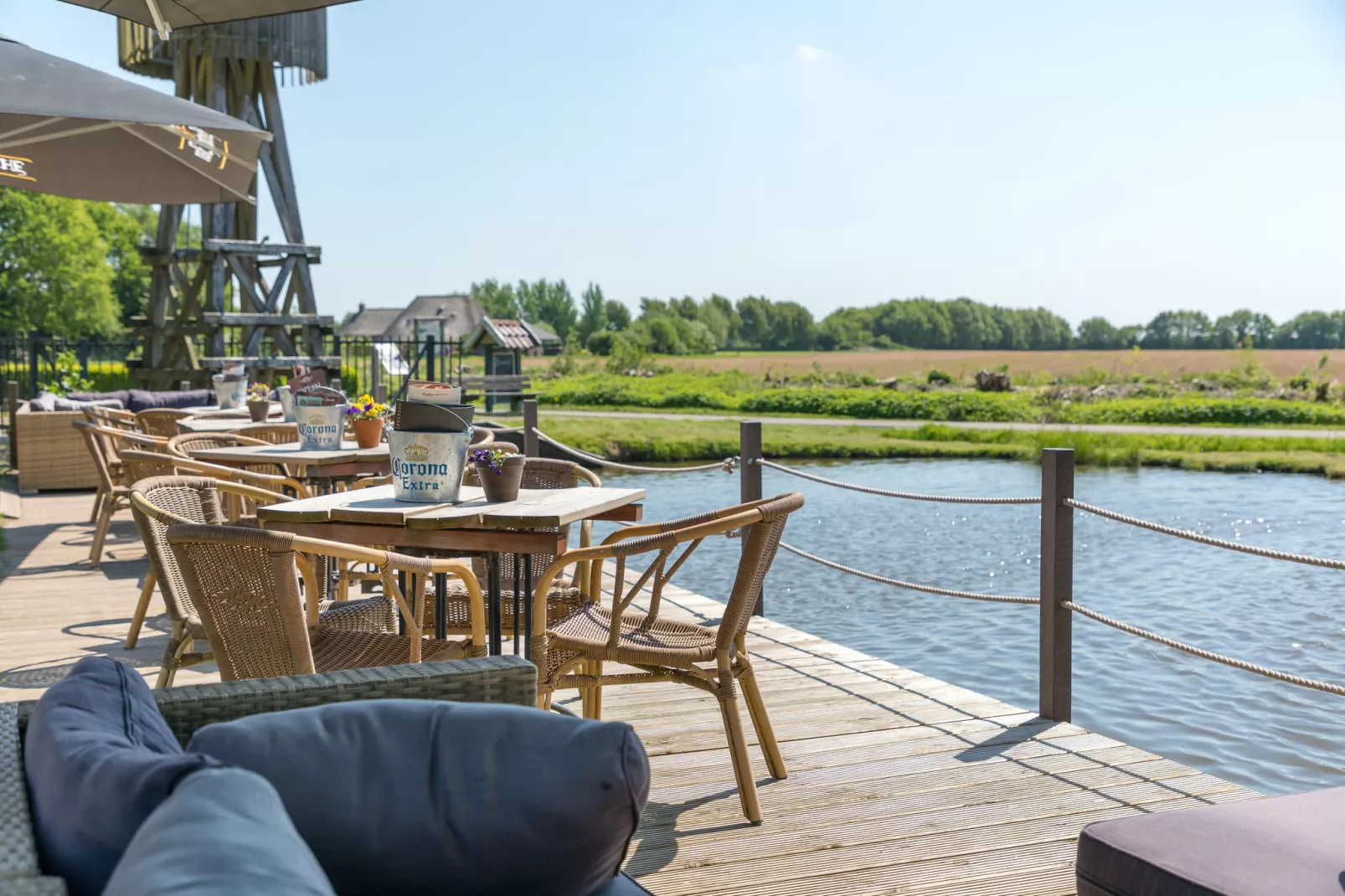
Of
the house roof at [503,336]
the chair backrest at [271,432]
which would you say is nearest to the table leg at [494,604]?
the chair backrest at [271,432]

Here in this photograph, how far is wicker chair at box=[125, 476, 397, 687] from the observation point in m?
3.22

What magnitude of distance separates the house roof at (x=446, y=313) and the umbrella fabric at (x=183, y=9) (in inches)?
1558

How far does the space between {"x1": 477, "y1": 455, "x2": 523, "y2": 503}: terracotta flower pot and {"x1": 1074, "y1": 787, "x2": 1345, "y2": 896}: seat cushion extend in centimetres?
183

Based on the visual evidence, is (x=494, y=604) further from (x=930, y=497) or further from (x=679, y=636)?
(x=930, y=497)

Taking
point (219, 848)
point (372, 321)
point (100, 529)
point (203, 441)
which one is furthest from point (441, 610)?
point (372, 321)

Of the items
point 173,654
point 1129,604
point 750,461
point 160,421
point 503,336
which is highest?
point 503,336

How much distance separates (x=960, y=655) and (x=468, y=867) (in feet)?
23.4

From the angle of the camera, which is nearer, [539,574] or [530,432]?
[539,574]

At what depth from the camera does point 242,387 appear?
29.4 feet

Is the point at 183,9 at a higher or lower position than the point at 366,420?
higher

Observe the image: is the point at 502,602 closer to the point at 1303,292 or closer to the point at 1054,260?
the point at 1054,260

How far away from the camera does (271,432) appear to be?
6.16 metres

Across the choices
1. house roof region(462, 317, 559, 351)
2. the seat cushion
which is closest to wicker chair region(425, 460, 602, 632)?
the seat cushion

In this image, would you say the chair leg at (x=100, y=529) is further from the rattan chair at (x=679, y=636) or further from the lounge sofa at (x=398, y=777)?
the lounge sofa at (x=398, y=777)
